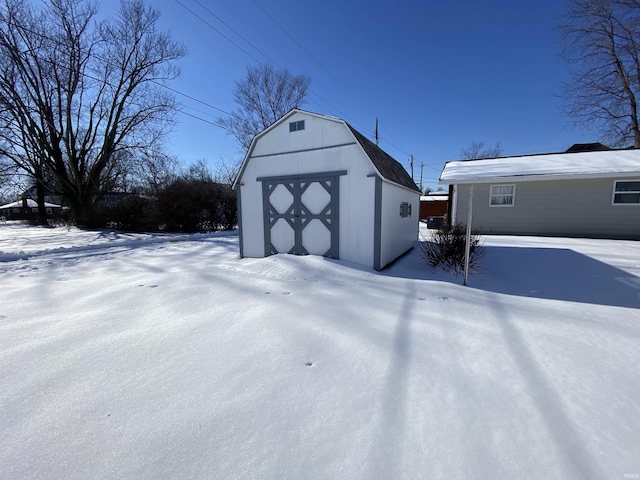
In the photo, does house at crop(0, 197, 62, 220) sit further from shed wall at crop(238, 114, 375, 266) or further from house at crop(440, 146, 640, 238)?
house at crop(440, 146, 640, 238)

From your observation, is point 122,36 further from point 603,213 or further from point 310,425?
point 603,213

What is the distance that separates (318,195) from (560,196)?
1052 centimetres

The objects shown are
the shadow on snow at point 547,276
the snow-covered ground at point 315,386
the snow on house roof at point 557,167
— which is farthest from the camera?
the snow on house roof at point 557,167

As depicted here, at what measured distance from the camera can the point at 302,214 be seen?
271 inches

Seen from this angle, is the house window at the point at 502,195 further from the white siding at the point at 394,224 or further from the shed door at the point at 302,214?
the shed door at the point at 302,214

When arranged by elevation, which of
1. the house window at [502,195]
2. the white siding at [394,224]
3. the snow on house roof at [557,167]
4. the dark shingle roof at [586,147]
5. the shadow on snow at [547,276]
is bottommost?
the shadow on snow at [547,276]

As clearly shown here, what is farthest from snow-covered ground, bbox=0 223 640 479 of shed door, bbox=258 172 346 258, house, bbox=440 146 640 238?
house, bbox=440 146 640 238

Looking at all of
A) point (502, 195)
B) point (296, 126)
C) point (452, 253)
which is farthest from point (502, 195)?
point (296, 126)

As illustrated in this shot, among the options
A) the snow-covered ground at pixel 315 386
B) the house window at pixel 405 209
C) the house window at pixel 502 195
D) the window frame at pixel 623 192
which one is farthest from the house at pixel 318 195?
the window frame at pixel 623 192

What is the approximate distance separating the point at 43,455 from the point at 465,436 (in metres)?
2.19

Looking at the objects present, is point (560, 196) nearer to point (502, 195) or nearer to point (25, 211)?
point (502, 195)

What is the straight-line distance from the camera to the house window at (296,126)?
6.70m

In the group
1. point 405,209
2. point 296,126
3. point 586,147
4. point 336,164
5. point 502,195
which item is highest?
point 586,147

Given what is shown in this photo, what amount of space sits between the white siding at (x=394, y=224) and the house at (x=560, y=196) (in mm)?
2128
